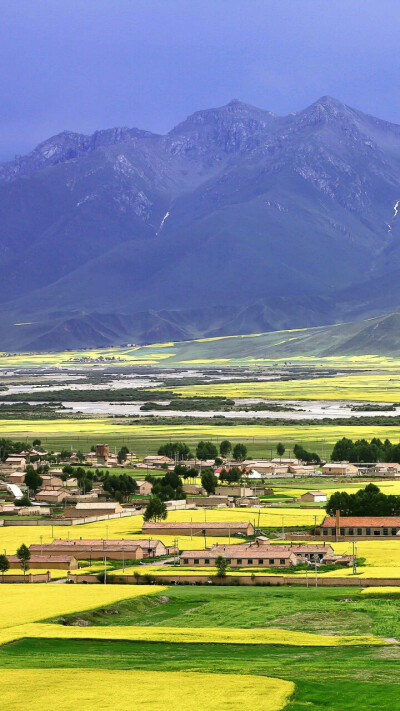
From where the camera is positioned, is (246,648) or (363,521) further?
(363,521)

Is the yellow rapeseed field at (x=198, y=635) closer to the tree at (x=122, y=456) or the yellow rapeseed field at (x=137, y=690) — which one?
the yellow rapeseed field at (x=137, y=690)

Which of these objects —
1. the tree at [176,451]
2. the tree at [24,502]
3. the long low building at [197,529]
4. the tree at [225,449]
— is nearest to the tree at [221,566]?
the long low building at [197,529]

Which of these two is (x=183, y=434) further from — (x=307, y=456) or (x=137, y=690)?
(x=137, y=690)

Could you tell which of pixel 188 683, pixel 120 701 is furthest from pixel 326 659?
pixel 120 701

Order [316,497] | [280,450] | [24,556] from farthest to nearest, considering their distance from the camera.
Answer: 1. [280,450]
2. [316,497]
3. [24,556]

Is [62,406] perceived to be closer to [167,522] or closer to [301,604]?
[167,522]

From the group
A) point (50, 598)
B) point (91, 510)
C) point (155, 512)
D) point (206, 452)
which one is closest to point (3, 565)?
point (50, 598)

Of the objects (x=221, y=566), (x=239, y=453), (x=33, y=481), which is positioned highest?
(x=239, y=453)
